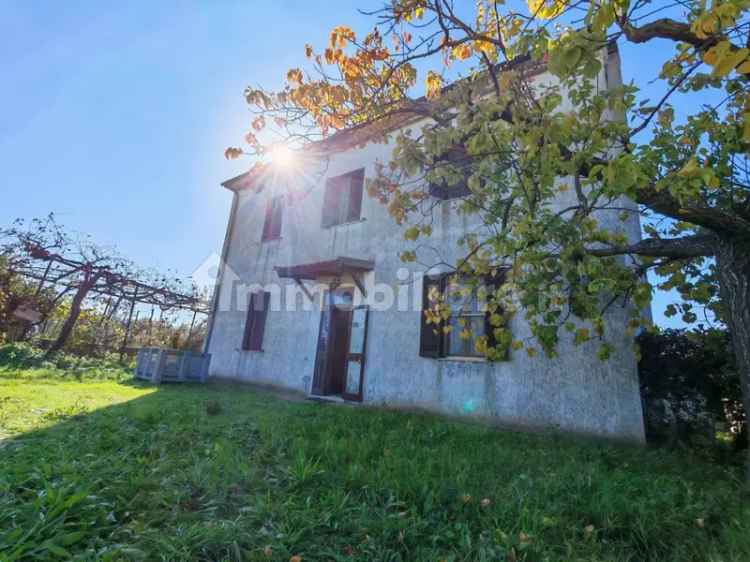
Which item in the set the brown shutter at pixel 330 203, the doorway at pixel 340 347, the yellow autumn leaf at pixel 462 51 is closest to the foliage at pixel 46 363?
the doorway at pixel 340 347

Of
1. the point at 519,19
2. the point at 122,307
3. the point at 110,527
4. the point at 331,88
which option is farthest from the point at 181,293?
the point at 519,19

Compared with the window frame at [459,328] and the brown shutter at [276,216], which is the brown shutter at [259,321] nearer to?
the brown shutter at [276,216]

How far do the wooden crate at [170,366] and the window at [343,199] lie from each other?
520 cm

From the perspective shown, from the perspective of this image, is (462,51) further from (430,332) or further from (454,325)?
(430,332)

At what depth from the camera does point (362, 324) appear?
7895 millimetres

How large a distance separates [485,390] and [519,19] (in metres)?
4.98

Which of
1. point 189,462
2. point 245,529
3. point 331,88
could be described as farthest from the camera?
point 331,88

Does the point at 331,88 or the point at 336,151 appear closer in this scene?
the point at 331,88

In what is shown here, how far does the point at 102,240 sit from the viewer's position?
10977mm

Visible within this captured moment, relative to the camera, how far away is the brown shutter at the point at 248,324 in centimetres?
1023

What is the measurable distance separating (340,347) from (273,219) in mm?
4642

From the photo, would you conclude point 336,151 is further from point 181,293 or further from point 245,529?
point 245,529

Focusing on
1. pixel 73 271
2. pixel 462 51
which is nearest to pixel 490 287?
pixel 462 51

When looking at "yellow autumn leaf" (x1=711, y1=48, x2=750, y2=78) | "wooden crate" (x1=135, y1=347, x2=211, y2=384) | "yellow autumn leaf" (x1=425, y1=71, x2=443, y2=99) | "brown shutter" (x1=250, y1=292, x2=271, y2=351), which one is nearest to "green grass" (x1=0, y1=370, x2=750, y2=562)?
"yellow autumn leaf" (x1=711, y1=48, x2=750, y2=78)
